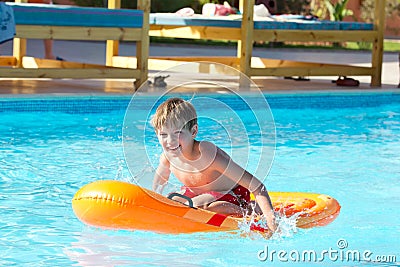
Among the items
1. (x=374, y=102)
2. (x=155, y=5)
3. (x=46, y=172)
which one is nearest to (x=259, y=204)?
(x=46, y=172)

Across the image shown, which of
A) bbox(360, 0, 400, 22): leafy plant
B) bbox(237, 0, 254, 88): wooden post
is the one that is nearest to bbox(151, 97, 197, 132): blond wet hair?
bbox(237, 0, 254, 88): wooden post

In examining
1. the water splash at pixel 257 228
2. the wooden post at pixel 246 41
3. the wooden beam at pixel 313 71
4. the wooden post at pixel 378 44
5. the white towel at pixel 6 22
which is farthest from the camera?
the wooden post at pixel 378 44

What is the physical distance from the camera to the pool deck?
866 cm

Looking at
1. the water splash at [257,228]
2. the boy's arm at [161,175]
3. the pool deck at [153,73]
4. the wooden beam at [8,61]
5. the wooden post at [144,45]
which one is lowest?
the pool deck at [153,73]

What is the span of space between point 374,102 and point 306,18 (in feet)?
4.81

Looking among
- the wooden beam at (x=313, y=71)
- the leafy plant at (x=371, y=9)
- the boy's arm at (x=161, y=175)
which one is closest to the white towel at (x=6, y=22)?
the wooden beam at (x=313, y=71)

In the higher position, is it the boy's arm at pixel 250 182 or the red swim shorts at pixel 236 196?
the boy's arm at pixel 250 182

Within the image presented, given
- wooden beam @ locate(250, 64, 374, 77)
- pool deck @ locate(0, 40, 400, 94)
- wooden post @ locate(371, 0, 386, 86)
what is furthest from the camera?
wooden post @ locate(371, 0, 386, 86)

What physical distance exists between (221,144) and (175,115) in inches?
118

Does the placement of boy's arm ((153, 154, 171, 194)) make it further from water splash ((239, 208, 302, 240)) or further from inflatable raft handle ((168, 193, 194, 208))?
water splash ((239, 208, 302, 240))

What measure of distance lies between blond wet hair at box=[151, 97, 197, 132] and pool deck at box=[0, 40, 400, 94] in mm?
4220

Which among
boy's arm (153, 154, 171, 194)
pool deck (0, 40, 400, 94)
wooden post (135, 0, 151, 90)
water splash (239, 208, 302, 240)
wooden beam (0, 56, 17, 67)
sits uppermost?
wooden post (135, 0, 151, 90)

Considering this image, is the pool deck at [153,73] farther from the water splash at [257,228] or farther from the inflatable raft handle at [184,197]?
the water splash at [257,228]

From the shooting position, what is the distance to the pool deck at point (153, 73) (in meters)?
8.66
